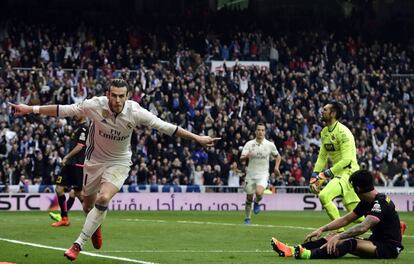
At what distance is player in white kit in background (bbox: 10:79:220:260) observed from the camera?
14086 millimetres

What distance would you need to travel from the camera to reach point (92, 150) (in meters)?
15.0

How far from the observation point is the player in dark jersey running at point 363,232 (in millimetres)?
14078

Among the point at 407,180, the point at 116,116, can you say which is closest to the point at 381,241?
the point at 116,116

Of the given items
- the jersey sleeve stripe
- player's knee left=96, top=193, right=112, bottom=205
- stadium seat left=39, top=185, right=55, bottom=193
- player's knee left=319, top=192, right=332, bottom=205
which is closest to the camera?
player's knee left=96, top=193, right=112, bottom=205

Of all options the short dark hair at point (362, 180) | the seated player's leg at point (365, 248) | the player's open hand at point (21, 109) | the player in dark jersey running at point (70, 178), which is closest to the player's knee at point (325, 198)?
the seated player's leg at point (365, 248)

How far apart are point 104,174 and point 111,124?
79cm

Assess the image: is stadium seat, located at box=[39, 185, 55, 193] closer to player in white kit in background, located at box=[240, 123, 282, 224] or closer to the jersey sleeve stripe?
player in white kit in background, located at box=[240, 123, 282, 224]

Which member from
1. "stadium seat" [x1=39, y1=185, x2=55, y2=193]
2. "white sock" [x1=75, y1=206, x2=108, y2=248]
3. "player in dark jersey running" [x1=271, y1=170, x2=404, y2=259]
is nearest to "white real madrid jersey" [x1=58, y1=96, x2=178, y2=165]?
"white sock" [x1=75, y1=206, x2=108, y2=248]

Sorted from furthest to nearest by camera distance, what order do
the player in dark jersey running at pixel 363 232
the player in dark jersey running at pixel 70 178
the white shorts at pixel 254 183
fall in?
the white shorts at pixel 254 183
the player in dark jersey running at pixel 70 178
the player in dark jersey running at pixel 363 232

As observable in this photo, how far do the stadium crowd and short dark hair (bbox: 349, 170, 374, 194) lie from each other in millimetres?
22273

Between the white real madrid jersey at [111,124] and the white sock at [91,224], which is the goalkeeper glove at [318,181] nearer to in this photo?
the white real madrid jersey at [111,124]

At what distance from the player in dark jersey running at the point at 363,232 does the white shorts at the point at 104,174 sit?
8.54 ft

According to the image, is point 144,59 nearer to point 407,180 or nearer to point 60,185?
point 407,180

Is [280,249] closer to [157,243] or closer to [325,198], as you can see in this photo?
[157,243]
